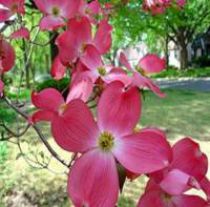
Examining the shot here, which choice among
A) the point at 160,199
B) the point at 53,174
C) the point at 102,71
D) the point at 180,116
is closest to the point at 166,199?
the point at 160,199

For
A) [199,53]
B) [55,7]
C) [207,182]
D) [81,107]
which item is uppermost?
[55,7]

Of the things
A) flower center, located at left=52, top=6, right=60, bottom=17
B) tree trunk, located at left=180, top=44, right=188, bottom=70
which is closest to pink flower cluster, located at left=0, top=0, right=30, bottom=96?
flower center, located at left=52, top=6, right=60, bottom=17

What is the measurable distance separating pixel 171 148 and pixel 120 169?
0.20ft

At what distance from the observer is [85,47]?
649mm

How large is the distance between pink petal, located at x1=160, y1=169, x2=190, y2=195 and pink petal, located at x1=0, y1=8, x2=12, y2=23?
0.45m

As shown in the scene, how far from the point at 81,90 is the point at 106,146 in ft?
0.33

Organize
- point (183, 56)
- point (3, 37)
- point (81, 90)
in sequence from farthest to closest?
1. point (183, 56)
2. point (3, 37)
3. point (81, 90)

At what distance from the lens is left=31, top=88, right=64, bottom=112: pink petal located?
576mm

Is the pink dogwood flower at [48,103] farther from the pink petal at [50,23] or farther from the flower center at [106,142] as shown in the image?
the pink petal at [50,23]

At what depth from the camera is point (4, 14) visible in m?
0.81

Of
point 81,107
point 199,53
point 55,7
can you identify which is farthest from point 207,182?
point 199,53

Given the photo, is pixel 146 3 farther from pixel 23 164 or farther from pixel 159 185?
pixel 23 164

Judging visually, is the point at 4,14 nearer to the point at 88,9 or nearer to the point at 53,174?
the point at 88,9

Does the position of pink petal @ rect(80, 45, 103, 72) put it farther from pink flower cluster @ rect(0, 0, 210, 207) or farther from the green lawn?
the green lawn
